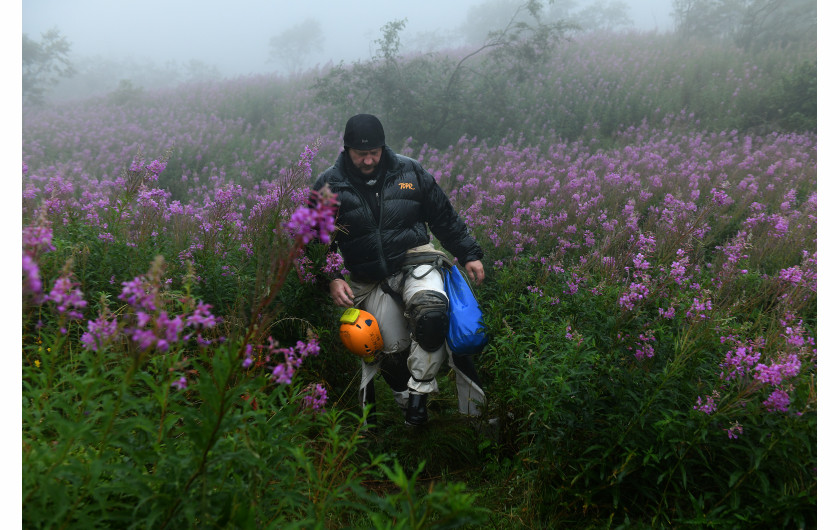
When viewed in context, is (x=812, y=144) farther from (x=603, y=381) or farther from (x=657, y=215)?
(x=603, y=381)

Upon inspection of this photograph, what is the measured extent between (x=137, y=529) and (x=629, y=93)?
13349 mm

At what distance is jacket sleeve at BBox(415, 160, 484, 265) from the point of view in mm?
3840

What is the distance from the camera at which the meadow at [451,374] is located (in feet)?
5.06

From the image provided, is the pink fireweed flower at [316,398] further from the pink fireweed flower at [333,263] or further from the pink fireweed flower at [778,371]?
the pink fireweed flower at [778,371]

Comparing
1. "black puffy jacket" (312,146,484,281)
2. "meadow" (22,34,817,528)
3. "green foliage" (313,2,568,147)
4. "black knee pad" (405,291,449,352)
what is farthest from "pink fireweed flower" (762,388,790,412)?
"green foliage" (313,2,568,147)

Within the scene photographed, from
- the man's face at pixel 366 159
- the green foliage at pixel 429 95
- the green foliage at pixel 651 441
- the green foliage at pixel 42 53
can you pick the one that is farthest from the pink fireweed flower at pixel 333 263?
the green foliage at pixel 42 53

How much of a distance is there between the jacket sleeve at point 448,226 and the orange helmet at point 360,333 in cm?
100

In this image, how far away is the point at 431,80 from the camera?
1256 cm

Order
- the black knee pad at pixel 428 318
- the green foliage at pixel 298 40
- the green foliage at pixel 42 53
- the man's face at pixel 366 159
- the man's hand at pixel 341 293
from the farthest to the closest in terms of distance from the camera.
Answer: the green foliage at pixel 298 40 → the green foliage at pixel 42 53 → the man's face at pixel 366 159 → the man's hand at pixel 341 293 → the black knee pad at pixel 428 318

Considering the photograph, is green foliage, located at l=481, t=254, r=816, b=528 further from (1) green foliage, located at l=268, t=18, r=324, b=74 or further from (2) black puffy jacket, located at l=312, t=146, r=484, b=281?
(1) green foliage, located at l=268, t=18, r=324, b=74

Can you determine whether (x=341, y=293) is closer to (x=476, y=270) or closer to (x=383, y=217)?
(x=383, y=217)

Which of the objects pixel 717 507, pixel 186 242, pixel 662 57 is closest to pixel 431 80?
pixel 662 57

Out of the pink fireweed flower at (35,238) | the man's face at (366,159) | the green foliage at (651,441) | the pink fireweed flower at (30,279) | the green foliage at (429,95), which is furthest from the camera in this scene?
the green foliage at (429,95)

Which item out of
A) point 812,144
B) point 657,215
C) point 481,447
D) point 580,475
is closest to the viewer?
point 580,475
